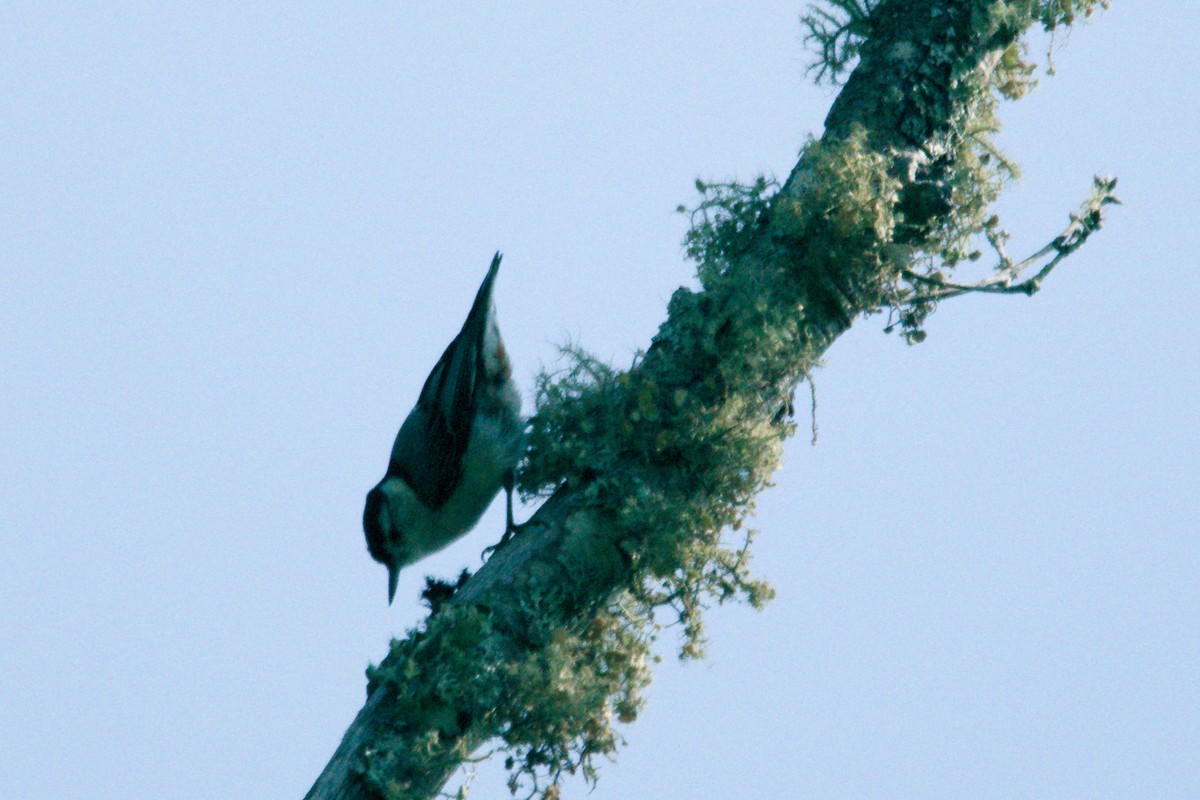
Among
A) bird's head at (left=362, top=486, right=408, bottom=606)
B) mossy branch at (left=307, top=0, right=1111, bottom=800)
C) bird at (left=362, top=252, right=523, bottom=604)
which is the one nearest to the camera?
mossy branch at (left=307, top=0, right=1111, bottom=800)

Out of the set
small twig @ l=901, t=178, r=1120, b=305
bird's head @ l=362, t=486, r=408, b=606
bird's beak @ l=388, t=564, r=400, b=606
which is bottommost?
small twig @ l=901, t=178, r=1120, b=305

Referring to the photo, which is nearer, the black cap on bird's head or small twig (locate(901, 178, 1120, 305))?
small twig (locate(901, 178, 1120, 305))

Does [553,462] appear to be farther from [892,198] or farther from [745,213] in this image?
[892,198]

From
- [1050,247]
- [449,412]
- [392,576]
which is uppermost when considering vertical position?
[449,412]

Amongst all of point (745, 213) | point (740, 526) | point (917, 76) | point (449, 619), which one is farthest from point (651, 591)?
point (917, 76)

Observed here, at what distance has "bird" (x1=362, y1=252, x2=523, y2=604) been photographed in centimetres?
445

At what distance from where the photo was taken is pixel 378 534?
15.5ft

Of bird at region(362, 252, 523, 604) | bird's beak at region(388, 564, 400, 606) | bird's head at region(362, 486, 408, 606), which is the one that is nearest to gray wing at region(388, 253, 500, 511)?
bird at region(362, 252, 523, 604)

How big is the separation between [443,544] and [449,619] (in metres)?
1.86

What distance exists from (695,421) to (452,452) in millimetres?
1560

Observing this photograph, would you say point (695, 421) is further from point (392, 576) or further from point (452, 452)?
point (392, 576)

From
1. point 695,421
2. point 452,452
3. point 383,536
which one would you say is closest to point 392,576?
point 383,536

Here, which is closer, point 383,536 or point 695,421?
point 695,421

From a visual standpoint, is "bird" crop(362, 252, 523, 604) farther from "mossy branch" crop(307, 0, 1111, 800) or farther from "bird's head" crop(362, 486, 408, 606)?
"mossy branch" crop(307, 0, 1111, 800)
